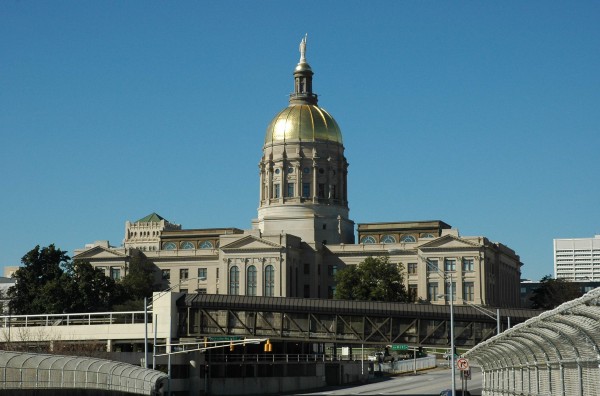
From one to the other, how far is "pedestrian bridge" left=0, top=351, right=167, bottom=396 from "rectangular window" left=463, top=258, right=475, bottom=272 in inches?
4823

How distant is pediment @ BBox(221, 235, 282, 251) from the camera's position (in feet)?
615

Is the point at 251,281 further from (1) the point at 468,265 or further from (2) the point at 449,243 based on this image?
(1) the point at 468,265

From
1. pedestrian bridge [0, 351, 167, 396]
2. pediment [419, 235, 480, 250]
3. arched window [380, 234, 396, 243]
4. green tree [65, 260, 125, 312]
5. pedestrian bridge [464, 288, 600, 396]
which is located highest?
arched window [380, 234, 396, 243]

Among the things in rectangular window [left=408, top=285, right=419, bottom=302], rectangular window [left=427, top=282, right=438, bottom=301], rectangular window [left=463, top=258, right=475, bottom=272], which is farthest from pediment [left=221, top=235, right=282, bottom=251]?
rectangular window [left=463, top=258, right=475, bottom=272]

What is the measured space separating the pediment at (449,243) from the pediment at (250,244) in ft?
77.9

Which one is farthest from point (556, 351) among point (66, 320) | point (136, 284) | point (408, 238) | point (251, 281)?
point (408, 238)

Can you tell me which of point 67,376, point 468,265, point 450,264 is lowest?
point 67,376

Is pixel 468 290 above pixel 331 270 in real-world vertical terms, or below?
below

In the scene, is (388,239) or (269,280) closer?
(269,280)

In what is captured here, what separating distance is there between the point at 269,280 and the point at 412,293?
74.2 ft

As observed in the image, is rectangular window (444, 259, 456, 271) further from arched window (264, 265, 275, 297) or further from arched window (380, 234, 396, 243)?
arched window (264, 265, 275, 297)

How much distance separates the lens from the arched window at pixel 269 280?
186250mm

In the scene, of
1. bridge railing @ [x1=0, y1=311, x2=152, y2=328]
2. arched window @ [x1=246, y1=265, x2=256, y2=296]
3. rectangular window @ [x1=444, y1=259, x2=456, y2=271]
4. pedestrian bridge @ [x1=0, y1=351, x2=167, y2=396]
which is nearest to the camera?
pedestrian bridge @ [x1=0, y1=351, x2=167, y2=396]

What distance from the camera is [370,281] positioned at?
171 meters
